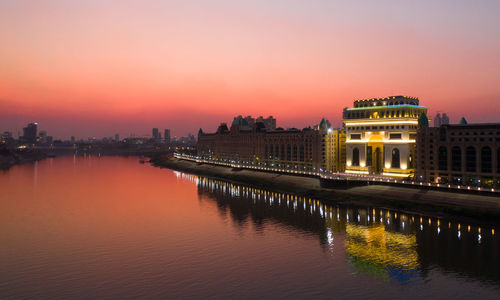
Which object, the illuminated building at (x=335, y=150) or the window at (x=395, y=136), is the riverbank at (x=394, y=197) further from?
the window at (x=395, y=136)

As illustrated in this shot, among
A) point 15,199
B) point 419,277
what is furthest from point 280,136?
point 419,277

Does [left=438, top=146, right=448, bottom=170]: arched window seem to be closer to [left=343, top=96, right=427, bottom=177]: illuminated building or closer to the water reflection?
[left=343, top=96, right=427, bottom=177]: illuminated building

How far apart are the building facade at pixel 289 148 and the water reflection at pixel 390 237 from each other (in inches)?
1414

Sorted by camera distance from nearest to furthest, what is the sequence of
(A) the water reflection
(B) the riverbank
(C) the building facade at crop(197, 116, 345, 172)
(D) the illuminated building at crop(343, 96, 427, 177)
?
(A) the water reflection
(B) the riverbank
(D) the illuminated building at crop(343, 96, 427, 177)
(C) the building facade at crop(197, 116, 345, 172)

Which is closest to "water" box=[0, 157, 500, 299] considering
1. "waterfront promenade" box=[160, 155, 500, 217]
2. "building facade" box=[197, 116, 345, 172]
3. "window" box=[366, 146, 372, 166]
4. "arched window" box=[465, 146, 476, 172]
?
"waterfront promenade" box=[160, 155, 500, 217]

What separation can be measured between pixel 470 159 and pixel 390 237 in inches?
1476

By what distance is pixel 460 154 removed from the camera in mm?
88312

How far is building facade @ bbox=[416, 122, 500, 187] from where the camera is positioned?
8288 centimetres

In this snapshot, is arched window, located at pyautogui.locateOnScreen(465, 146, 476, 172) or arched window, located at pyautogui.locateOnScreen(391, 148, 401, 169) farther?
arched window, located at pyautogui.locateOnScreen(391, 148, 401, 169)

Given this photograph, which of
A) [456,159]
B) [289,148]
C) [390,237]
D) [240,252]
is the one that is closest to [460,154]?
[456,159]

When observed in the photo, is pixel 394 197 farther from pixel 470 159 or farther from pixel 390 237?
pixel 390 237

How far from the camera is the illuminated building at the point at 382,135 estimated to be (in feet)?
347

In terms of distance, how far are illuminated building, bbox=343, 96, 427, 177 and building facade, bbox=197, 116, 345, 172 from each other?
913cm

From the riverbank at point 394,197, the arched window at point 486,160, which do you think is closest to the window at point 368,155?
the riverbank at point 394,197
